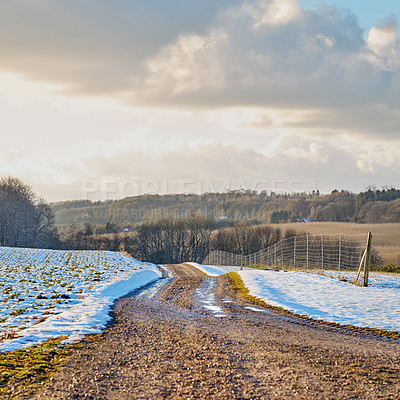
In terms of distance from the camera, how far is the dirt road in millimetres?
5395

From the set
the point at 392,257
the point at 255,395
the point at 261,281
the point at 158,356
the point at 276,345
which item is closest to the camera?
the point at 255,395

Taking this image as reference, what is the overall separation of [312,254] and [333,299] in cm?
1927

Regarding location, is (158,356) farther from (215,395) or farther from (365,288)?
(365,288)

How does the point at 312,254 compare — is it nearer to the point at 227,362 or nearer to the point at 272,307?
the point at 272,307

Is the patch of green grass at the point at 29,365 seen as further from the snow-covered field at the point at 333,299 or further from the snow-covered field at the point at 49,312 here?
the snow-covered field at the point at 333,299

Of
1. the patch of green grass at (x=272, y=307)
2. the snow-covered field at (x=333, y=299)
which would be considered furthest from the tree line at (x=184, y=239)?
the snow-covered field at (x=333, y=299)

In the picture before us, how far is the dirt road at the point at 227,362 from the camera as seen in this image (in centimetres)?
539

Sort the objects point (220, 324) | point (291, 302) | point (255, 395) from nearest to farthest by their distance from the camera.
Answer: point (255, 395) → point (220, 324) → point (291, 302)

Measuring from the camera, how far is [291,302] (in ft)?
46.6

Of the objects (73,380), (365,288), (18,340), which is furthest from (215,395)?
(365,288)

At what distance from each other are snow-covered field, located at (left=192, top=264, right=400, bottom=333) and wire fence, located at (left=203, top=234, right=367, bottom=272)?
8.26 feet

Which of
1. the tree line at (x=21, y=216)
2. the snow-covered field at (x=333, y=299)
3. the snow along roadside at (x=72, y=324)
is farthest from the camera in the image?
the tree line at (x=21, y=216)

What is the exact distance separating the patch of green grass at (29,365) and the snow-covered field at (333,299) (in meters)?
6.91

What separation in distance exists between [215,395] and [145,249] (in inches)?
3503
